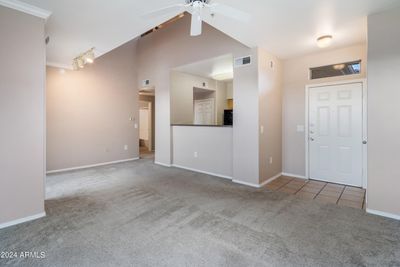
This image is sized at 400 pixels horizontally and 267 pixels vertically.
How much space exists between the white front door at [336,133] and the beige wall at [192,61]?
140cm

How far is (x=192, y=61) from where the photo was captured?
4.73 metres

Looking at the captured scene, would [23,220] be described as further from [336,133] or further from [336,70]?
[336,70]

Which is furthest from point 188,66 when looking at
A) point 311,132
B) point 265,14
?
point 311,132

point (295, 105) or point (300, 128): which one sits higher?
point (295, 105)

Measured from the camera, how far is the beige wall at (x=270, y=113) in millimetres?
3777

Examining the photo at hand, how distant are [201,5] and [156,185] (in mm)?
3003

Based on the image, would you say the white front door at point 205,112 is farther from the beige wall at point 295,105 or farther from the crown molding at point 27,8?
the crown molding at point 27,8

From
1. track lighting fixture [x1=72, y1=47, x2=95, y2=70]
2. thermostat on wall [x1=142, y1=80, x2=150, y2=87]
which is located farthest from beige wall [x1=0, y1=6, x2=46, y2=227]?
thermostat on wall [x1=142, y1=80, x2=150, y2=87]

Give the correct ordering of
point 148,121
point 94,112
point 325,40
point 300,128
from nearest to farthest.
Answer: point 325,40 < point 300,128 < point 94,112 < point 148,121

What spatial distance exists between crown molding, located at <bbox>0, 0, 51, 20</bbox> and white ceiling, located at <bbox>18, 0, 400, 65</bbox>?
7 centimetres

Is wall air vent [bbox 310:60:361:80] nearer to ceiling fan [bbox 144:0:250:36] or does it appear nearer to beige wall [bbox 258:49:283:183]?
beige wall [bbox 258:49:283:183]

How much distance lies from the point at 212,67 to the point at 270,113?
209cm

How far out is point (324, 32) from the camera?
121 inches

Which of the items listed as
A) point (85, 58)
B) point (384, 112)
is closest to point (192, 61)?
point (85, 58)
